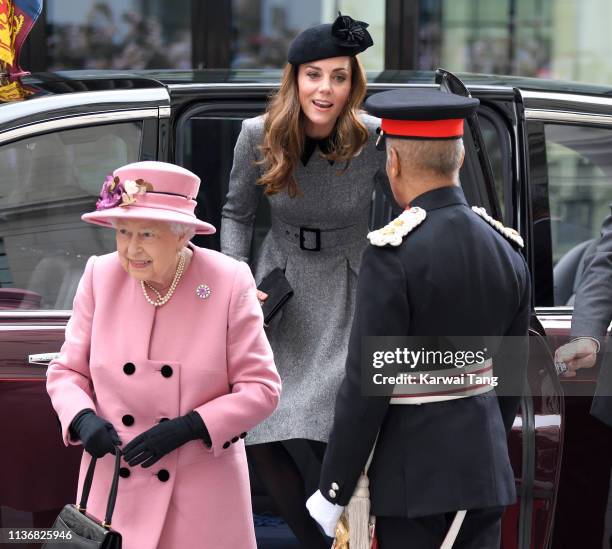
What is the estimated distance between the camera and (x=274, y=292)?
3.72 metres

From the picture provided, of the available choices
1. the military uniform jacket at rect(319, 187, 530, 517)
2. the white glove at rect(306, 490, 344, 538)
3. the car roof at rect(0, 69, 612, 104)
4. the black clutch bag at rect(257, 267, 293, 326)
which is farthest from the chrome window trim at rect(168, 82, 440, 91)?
the white glove at rect(306, 490, 344, 538)

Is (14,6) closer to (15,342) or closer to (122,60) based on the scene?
(15,342)

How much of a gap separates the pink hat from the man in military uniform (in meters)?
0.48

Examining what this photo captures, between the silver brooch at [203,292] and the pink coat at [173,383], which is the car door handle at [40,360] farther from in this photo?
the silver brooch at [203,292]

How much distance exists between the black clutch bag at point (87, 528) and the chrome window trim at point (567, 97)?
1.88 m

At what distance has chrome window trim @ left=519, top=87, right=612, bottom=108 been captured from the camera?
406cm

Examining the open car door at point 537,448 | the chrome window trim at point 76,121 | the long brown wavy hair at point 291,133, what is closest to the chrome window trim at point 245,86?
the chrome window trim at point 76,121

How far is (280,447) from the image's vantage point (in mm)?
3748

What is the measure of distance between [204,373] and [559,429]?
1.14 meters

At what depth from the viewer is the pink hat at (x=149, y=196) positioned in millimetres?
2947

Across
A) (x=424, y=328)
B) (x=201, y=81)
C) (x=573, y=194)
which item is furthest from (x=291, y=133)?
(x=573, y=194)

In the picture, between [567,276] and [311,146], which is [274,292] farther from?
[567,276]

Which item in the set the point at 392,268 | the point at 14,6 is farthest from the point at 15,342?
the point at 392,268

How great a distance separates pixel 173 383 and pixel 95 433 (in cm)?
23
